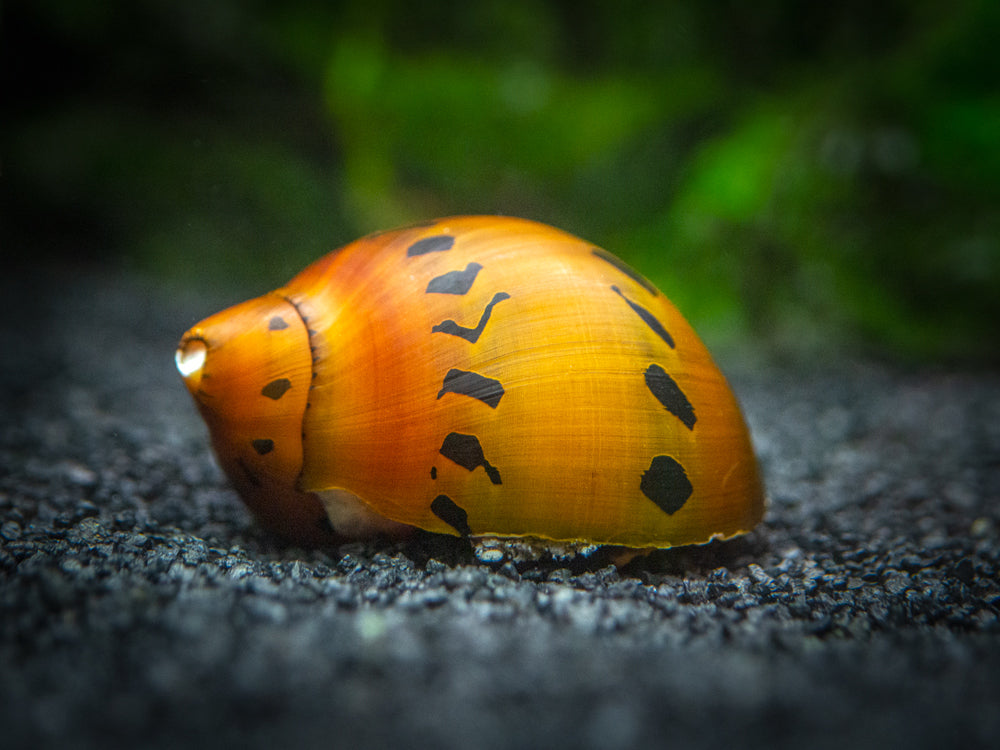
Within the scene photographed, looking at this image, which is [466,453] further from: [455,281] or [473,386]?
[455,281]

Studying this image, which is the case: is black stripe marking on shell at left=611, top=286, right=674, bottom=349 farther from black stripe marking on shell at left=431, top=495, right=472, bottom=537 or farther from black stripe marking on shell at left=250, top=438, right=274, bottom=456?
black stripe marking on shell at left=250, top=438, right=274, bottom=456

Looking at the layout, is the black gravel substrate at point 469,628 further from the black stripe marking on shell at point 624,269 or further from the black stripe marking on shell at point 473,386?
the black stripe marking on shell at point 624,269

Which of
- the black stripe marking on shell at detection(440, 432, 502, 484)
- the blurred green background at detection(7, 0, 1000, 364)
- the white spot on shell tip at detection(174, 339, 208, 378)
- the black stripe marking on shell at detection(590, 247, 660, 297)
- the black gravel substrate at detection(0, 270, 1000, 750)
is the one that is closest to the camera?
the black gravel substrate at detection(0, 270, 1000, 750)

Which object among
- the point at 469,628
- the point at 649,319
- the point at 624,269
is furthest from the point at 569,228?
the point at 469,628

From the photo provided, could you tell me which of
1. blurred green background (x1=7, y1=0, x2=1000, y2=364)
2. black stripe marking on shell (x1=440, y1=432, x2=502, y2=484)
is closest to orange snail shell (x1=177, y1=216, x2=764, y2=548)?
black stripe marking on shell (x1=440, y1=432, x2=502, y2=484)

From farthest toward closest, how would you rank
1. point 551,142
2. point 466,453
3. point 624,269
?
point 551,142
point 624,269
point 466,453

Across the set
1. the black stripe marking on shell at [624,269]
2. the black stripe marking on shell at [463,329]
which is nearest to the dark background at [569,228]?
the black stripe marking on shell at [463,329]
